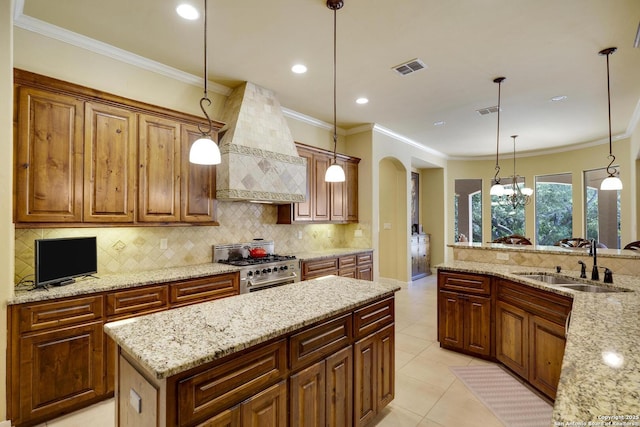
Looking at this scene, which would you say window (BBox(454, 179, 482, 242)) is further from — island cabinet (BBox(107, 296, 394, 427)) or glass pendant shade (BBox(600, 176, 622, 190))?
island cabinet (BBox(107, 296, 394, 427))

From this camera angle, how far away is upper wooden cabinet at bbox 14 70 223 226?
235 cm

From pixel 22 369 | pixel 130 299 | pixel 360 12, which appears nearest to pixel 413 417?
pixel 130 299

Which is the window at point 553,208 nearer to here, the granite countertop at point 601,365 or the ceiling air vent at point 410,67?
the ceiling air vent at point 410,67

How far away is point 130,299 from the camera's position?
2.60 metres

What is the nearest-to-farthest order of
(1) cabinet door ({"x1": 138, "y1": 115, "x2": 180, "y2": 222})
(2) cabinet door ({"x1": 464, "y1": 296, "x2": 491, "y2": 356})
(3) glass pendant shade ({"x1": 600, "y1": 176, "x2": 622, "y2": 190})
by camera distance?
(1) cabinet door ({"x1": 138, "y1": 115, "x2": 180, "y2": 222}) → (2) cabinet door ({"x1": 464, "y1": 296, "x2": 491, "y2": 356}) → (3) glass pendant shade ({"x1": 600, "y1": 176, "x2": 622, "y2": 190})

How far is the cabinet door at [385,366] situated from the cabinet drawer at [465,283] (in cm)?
137

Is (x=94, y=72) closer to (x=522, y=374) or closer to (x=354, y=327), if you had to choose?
(x=354, y=327)

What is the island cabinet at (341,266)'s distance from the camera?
4258 mm

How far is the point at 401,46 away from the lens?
9.77 ft

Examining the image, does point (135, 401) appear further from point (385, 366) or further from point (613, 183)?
point (613, 183)

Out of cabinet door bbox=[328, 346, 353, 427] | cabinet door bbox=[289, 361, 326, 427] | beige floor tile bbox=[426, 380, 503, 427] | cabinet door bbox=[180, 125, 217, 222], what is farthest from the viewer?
cabinet door bbox=[180, 125, 217, 222]

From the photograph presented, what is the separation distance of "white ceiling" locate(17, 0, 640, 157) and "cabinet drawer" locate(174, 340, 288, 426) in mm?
2474

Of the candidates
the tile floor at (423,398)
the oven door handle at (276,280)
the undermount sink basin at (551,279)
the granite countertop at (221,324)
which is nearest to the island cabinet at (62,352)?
the tile floor at (423,398)

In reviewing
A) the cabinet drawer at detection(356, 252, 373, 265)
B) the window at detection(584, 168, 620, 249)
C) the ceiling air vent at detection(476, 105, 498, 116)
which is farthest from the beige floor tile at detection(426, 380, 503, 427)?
the window at detection(584, 168, 620, 249)
